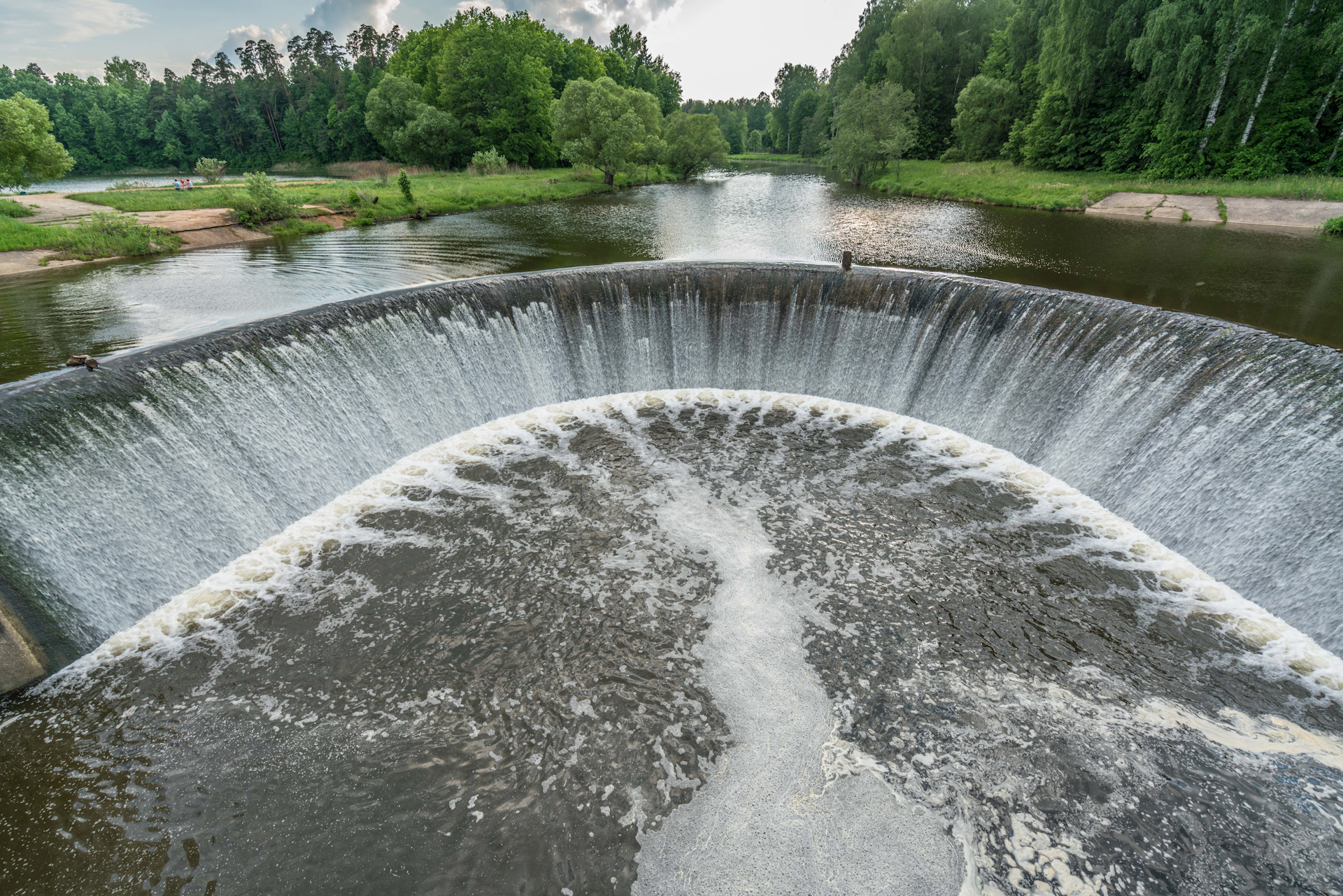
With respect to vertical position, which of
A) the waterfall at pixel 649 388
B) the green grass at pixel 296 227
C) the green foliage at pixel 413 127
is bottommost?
the waterfall at pixel 649 388

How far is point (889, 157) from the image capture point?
1870 inches

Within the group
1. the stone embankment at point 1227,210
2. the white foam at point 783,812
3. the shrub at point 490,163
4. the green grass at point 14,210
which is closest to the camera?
the white foam at point 783,812

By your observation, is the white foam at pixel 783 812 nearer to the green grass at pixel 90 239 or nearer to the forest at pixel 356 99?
the green grass at pixel 90 239

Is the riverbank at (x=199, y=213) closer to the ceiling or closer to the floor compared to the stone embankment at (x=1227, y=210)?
closer to the ceiling

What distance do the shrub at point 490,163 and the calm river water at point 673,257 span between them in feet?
58.7

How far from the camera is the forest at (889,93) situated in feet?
89.3

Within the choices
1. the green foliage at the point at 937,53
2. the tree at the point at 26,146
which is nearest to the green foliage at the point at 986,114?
the green foliage at the point at 937,53

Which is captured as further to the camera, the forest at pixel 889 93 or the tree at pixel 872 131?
the tree at pixel 872 131

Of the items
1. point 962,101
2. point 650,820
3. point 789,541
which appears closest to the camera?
point 650,820

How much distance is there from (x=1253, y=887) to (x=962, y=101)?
184 feet

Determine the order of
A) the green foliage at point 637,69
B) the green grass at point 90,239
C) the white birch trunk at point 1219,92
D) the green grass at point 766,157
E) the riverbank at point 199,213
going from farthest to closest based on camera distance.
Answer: the green grass at point 766,157
the green foliage at point 637,69
the white birch trunk at point 1219,92
the riverbank at point 199,213
the green grass at point 90,239

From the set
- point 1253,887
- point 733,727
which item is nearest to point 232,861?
point 733,727

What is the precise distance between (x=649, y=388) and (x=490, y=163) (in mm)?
41178

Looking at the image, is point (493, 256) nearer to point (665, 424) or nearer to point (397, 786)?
point (665, 424)
